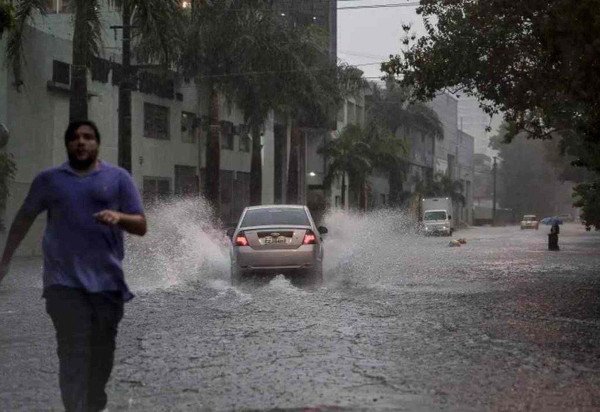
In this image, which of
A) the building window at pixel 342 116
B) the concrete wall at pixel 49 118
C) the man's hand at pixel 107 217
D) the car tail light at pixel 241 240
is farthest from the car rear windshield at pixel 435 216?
the man's hand at pixel 107 217

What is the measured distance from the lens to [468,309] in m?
15.2

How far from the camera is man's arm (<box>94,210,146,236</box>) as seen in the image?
597 centimetres

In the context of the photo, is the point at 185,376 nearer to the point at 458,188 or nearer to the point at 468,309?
the point at 468,309

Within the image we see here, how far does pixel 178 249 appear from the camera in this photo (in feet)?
112

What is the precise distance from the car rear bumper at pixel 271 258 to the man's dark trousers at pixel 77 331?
12972 millimetres

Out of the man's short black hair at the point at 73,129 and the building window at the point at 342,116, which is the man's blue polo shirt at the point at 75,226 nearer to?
the man's short black hair at the point at 73,129

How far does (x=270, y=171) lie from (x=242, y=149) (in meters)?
4.52

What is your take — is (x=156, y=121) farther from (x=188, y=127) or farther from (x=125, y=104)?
(x=125, y=104)

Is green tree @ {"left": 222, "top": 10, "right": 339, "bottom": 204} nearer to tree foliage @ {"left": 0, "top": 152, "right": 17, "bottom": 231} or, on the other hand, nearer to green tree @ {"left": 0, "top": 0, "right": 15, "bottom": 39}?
tree foliage @ {"left": 0, "top": 152, "right": 17, "bottom": 231}

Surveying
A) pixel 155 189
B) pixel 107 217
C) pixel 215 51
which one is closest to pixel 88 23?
pixel 215 51

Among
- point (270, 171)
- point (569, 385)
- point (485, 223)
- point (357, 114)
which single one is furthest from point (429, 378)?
point (485, 223)

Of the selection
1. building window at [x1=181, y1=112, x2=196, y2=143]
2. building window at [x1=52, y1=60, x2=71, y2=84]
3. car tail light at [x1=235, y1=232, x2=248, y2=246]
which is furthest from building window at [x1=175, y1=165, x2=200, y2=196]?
car tail light at [x1=235, y1=232, x2=248, y2=246]

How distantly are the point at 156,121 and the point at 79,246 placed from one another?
133 feet

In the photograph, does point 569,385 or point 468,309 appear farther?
point 468,309
